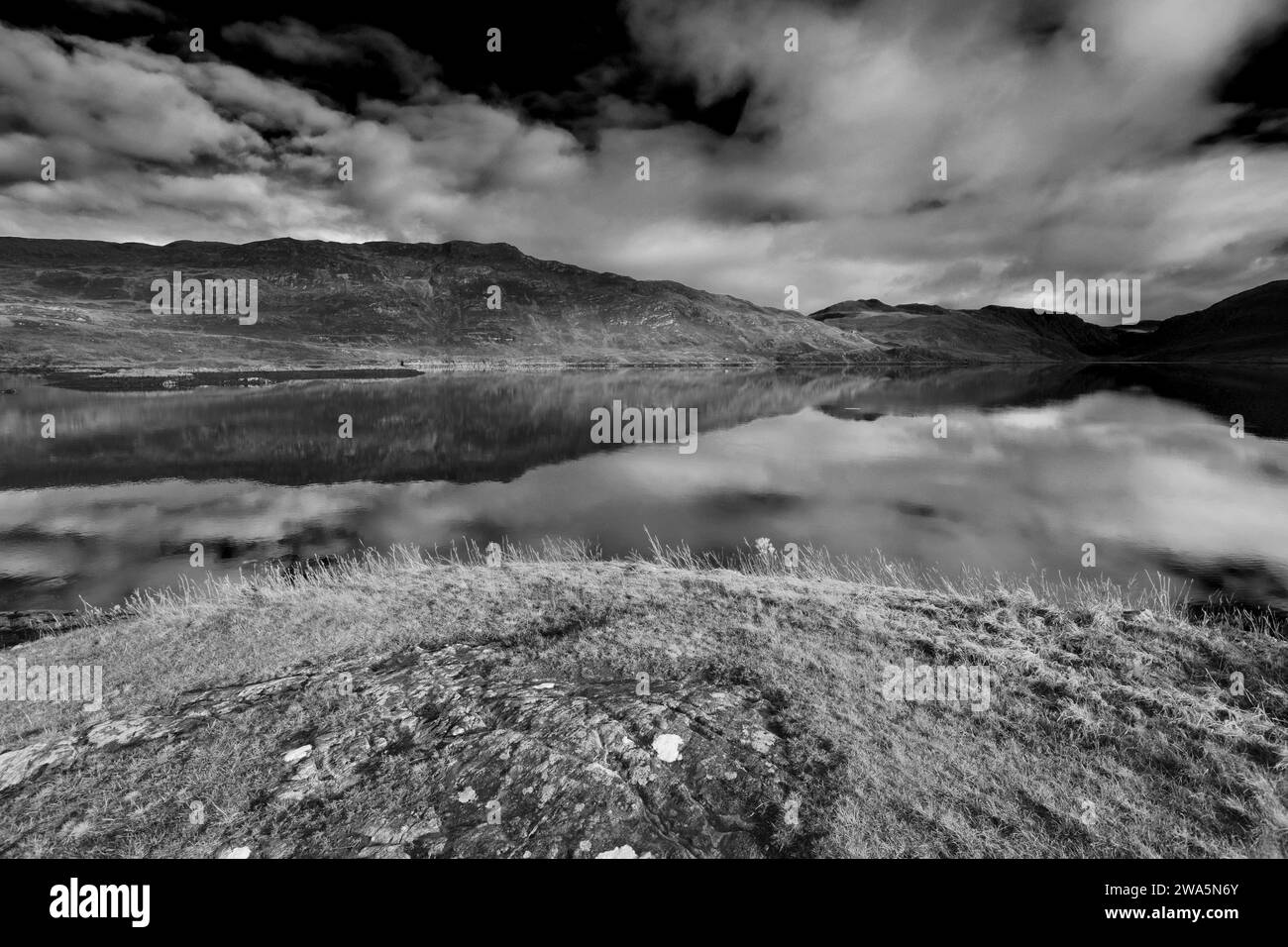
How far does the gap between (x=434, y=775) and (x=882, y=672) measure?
7.99 metres

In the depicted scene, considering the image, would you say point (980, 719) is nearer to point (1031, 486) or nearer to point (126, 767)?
point (126, 767)

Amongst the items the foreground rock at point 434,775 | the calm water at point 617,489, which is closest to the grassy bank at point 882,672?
the foreground rock at point 434,775

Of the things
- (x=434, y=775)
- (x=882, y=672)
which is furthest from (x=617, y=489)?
(x=434, y=775)

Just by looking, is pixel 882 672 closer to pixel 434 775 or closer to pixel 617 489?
pixel 434 775

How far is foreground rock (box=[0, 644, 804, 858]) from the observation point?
6430 mm

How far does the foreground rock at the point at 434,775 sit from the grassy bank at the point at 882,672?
43 cm

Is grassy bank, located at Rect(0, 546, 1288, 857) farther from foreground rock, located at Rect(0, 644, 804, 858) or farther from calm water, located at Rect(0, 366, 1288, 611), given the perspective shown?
calm water, located at Rect(0, 366, 1288, 611)

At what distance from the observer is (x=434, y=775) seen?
748cm

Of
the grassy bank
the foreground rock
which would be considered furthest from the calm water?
the foreground rock

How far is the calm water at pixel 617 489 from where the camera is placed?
24109 millimetres

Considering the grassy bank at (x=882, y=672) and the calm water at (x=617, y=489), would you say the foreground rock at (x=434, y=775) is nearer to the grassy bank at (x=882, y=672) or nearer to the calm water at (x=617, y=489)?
the grassy bank at (x=882, y=672)
